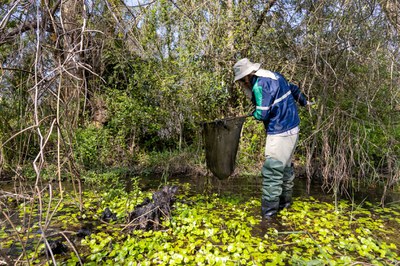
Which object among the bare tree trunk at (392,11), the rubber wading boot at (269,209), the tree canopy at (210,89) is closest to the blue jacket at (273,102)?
the tree canopy at (210,89)

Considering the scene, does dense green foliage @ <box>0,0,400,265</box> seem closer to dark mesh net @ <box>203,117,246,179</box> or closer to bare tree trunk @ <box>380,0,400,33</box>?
bare tree trunk @ <box>380,0,400,33</box>

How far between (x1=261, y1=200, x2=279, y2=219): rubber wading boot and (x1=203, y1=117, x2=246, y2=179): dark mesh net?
2.36 ft

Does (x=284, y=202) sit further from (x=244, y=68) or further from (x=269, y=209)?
(x=244, y=68)

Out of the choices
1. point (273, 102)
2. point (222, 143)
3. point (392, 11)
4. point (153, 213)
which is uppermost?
point (392, 11)

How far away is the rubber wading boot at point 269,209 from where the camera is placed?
373cm

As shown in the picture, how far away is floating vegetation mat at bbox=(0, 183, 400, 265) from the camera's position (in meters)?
2.66

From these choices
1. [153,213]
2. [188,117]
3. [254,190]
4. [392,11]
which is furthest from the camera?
[188,117]

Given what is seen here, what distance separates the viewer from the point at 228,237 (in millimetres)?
3119

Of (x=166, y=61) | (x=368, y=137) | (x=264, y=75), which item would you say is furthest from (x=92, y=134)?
(x=368, y=137)

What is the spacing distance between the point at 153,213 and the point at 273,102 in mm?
1962

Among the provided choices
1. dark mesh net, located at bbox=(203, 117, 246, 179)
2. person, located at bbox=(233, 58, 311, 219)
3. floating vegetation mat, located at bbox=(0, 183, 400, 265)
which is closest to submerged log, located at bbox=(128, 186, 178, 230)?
floating vegetation mat, located at bbox=(0, 183, 400, 265)

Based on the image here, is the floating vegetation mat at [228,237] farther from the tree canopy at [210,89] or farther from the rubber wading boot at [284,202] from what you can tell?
the tree canopy at [210,89]

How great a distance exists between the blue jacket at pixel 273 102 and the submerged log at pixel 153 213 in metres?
1.53

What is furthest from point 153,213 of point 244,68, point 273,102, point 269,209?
point 244,68
